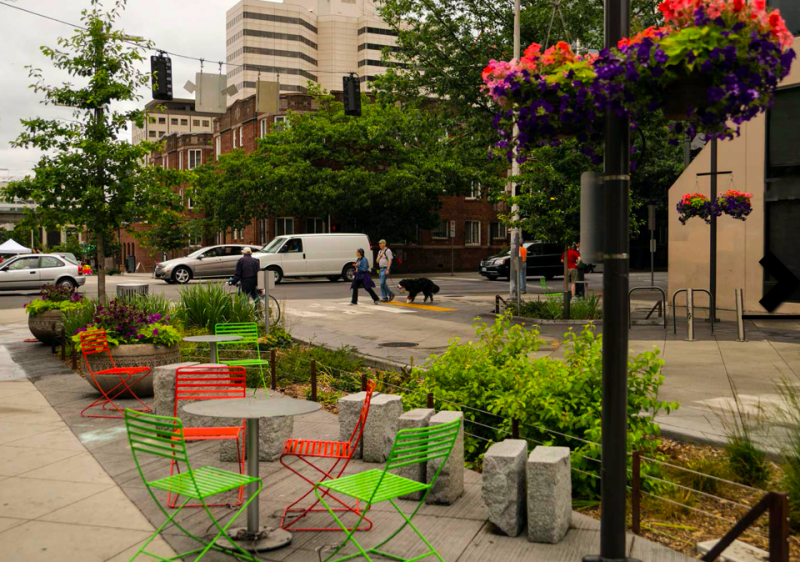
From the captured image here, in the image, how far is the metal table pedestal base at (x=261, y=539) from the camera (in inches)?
184

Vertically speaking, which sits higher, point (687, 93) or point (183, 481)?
point (687, 93)

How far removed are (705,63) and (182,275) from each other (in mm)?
30631

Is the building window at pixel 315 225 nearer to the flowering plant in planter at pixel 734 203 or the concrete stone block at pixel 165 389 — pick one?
the flowering plant in planter at pixel 734 203

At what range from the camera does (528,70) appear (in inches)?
155

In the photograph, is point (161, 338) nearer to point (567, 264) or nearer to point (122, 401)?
point (122, 401)

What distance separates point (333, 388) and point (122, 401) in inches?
→ 102

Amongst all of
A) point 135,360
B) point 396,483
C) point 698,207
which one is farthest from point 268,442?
point 698,207

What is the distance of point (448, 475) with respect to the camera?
552cm

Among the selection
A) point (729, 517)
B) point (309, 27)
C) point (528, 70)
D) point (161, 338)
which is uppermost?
point (309, 27)

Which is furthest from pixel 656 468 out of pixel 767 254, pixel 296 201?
pixel 296 201

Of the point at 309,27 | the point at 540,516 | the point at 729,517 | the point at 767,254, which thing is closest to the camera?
the point at 540,516

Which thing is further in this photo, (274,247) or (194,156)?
(194,156)

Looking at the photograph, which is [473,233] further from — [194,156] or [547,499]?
[547,499]

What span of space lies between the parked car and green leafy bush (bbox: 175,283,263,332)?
16420mm
